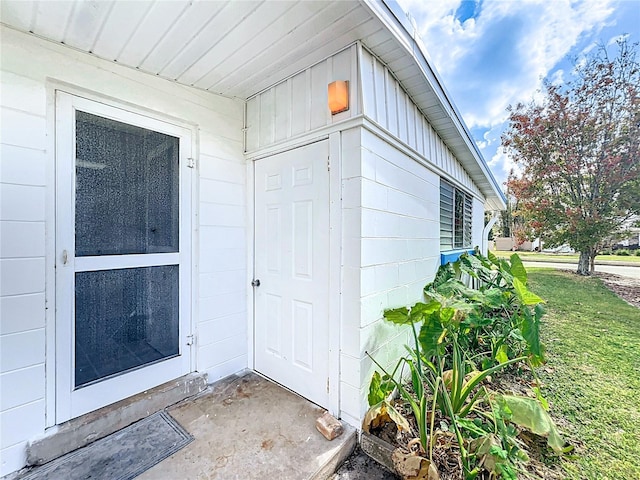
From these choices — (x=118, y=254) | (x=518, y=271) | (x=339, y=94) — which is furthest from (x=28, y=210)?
(x=518, y=271)

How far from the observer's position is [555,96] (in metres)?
9.37

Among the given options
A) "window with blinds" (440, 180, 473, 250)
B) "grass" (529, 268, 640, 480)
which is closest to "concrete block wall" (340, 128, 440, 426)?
"grass" (529, 268, 640, 480)

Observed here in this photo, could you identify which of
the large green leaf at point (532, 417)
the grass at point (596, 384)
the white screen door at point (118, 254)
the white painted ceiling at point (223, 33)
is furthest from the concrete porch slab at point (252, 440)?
the white painted ceiling at point (223, 33)

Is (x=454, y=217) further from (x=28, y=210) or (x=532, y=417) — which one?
(x=28, y=210)

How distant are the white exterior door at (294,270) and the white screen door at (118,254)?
0.62m

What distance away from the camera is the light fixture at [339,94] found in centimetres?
183

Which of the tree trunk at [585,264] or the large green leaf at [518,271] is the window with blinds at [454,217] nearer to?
the large green leaf at [518,271]

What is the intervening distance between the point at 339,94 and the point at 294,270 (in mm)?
1347

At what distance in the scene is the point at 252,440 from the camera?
68.7 inches

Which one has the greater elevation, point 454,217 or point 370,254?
point 454,217

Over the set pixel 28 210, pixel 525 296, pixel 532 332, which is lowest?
pixel 532 332

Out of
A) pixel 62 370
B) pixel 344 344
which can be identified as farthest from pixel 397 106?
pixel 62 370

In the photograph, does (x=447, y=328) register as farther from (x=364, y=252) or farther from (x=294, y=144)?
(x=294, y=144)

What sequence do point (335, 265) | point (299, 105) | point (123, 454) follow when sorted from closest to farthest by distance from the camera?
point (123, 454), point (335, 265), point (299, 105)
